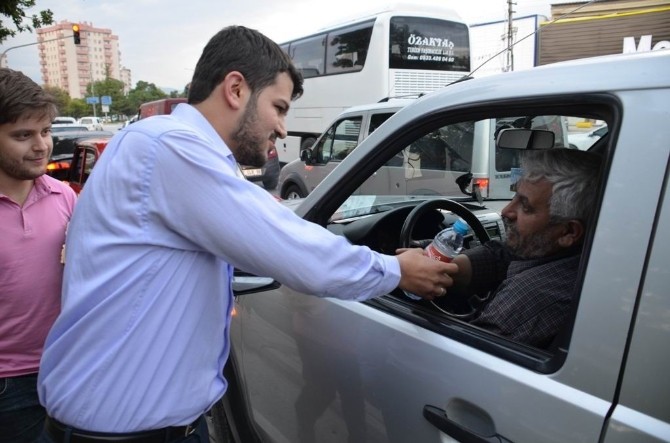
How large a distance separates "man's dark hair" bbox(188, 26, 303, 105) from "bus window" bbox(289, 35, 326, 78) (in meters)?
12.8

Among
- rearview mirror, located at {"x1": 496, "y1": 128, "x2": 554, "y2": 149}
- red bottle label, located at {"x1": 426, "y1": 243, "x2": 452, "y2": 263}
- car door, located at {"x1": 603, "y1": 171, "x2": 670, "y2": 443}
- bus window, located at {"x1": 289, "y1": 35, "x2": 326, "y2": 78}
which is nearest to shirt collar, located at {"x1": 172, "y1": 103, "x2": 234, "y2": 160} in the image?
red bottle label, located at {"x1": 426, "y1": 243, "x2": 452, "y2": 263}

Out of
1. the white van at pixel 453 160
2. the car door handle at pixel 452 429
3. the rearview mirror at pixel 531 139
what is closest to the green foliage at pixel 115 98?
the white van at pixel 453 160

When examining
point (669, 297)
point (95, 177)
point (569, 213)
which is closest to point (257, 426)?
point (95, 177)

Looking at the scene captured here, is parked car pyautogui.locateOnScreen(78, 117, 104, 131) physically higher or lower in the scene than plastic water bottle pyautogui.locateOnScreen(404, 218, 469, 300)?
higher

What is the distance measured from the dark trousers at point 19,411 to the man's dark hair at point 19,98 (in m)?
0.91

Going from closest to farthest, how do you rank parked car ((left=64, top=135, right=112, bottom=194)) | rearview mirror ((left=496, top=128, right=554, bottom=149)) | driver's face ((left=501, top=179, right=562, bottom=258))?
1. driver's face ((left=501, top=179, right=562, bottom=258))
2. rearview mirror ((left=496, top=128, right=554, bottom=149))
3. parked car ((left=64, top=135, right=112, bottom=194))

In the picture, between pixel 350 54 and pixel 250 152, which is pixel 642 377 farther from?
pixel 350 54

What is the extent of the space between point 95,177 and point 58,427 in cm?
63

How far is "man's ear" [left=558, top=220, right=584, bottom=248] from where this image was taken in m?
1.57

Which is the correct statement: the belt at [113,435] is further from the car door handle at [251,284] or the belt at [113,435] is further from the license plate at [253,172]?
the license plate at [253,172]

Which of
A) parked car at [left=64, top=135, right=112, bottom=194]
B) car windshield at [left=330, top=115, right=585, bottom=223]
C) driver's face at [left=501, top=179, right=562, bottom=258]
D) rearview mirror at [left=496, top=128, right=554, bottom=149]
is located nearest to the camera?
driver's face at [left=501, top=179, right=562, bottom=258]

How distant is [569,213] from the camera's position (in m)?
1.58

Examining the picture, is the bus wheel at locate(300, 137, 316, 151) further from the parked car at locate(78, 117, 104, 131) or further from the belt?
the parked car at locate(78, 117, 104, 131)

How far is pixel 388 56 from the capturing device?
38.5 feet
